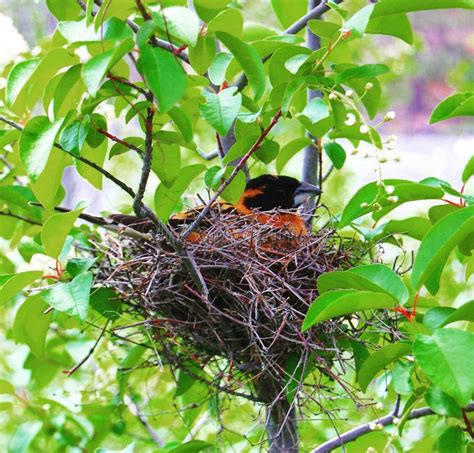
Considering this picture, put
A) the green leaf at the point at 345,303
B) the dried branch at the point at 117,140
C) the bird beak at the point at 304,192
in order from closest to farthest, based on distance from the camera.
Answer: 1. the green leaf at the point at 345,303
2. the dried branch at the point at 117,140
3. the bird beak at the point at 304,192

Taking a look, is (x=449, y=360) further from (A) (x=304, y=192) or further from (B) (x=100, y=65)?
(A) (x=304, y=192)

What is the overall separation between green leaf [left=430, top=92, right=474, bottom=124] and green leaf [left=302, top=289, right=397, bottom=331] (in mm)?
475

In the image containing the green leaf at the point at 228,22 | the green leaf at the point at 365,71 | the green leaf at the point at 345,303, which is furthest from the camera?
the green leaf at the point at 365,71

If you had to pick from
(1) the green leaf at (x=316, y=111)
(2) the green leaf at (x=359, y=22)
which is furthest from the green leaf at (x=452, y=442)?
(2) the green leaf at (x=359, y=22)

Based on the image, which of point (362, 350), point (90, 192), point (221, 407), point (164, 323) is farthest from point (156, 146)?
point (90, 192)

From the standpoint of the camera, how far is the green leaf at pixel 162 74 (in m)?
1.40

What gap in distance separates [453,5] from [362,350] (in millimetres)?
835

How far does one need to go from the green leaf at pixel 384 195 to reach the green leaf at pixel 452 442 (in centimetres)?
49

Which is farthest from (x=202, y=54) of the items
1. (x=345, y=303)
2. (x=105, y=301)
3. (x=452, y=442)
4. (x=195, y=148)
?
(x=452, y=442)

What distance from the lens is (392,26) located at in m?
1.83

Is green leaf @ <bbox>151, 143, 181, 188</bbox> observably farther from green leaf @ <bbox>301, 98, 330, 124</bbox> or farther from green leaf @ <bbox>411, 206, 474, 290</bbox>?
green leaf @ <bbox>411, 206, 474, 290</bbox>

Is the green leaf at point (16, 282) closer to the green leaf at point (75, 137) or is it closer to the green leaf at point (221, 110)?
the green leaf at point (75, 137)

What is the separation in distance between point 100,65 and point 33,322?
38.0 inches

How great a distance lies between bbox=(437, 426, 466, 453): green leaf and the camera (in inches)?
67.5
